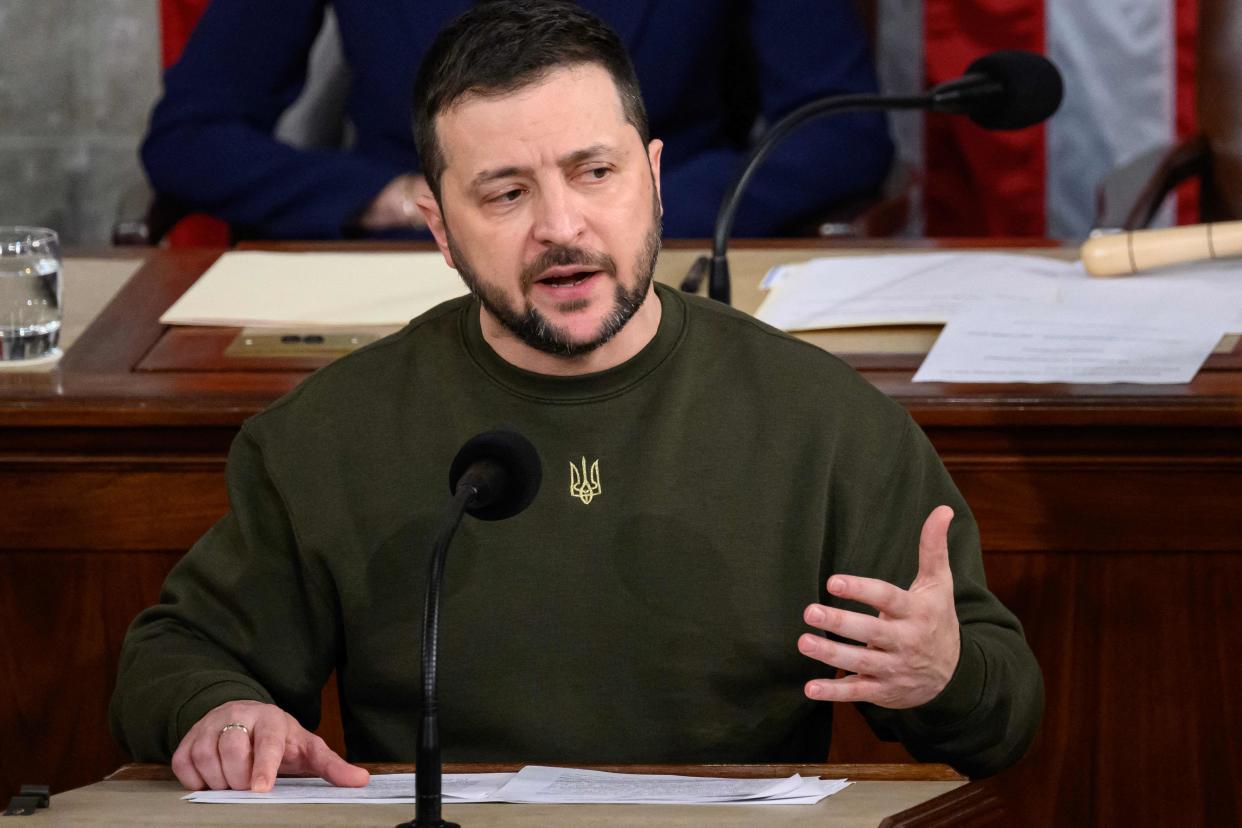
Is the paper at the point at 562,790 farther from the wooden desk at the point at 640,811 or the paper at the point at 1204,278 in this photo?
the paper at the point at 1204,278

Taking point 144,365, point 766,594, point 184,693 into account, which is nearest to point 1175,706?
point 766,594

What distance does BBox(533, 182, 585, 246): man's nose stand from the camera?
4.54ft

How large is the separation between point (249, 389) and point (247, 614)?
0.40 m

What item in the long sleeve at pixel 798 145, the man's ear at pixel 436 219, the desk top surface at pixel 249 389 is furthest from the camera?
the long sleeve at pixel 798 145

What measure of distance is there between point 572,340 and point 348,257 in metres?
0.97

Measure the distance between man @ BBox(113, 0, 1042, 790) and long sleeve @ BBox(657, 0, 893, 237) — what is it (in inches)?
48.2

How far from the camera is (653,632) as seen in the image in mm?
1442

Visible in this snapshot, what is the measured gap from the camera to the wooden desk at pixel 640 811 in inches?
42.4

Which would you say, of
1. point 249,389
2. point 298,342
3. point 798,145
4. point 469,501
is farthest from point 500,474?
point 798,145

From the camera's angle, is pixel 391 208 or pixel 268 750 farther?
pixel 391 208

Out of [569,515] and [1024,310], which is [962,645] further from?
[1024,310]

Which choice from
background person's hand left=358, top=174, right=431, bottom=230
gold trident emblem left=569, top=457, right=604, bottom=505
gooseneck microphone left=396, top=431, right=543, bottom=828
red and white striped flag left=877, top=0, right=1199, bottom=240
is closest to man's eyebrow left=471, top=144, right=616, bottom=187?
gold trident emblem left=569, top=457, right=604, bottom=505

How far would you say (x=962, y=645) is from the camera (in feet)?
4.28

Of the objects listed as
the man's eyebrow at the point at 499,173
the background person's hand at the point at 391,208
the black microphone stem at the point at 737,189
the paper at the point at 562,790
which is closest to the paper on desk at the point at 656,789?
the paper at the point at 562,790
